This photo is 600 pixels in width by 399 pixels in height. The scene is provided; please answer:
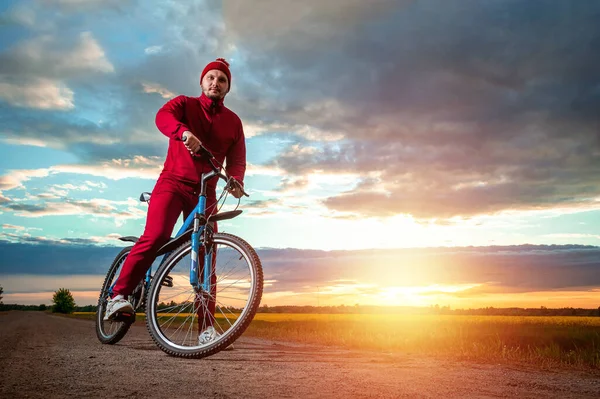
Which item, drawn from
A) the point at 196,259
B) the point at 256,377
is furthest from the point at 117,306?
the point at 256,377

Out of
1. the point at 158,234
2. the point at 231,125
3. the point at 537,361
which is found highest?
the point at 231,125

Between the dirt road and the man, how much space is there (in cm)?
82

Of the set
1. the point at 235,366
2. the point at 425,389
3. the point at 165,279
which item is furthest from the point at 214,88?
the point at 425,389

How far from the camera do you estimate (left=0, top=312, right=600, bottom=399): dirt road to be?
4117mm

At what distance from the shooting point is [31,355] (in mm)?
6016

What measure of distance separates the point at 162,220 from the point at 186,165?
0.77 m

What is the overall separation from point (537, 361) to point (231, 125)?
6100mm

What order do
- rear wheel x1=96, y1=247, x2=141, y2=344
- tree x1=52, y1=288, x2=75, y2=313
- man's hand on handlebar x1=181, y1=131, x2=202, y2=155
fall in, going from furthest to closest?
tree x1=52, y1=288, x2=75, y2=313 < rear wheel x1=96, y1=247, x2=141, y2=344 < man's hand on handlebar x1=181, y1=131, x2=202, y2=155

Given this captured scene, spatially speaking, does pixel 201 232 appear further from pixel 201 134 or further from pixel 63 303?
pixel 63 303

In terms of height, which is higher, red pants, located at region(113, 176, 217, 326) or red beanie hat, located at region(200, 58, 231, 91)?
red beanie hat, located at region(200, 58, 231, 91)

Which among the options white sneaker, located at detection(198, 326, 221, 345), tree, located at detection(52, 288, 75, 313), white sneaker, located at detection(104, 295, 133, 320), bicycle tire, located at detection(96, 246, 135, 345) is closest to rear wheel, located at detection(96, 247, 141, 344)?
bicycle tire, located at detection(96, 246, 135, 345)

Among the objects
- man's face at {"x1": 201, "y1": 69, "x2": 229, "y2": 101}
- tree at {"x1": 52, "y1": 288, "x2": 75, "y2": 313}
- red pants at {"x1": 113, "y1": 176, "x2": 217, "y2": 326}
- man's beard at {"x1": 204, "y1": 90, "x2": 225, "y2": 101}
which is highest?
man's face at {"x1": 201, "y1": 69, "x2": 229, "y2": 101}

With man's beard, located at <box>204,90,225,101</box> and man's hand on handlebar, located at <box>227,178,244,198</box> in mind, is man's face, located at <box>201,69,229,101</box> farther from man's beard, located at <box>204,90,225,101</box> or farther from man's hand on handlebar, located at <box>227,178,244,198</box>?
man's hand on handlebar, located at <box>227,178,244,198</box>

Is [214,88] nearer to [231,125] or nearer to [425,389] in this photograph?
[231,125]
